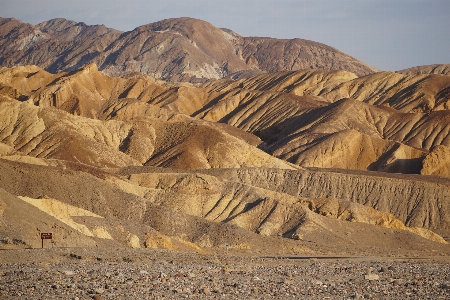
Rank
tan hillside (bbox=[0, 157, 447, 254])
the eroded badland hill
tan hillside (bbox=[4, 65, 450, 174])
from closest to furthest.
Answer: tan hillside (bbox=[0, 157, 447, 254]) → the eroded badland hill → tan hillside (bbox=[4, 65, 450, 174])

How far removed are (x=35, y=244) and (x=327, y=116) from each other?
348 feet

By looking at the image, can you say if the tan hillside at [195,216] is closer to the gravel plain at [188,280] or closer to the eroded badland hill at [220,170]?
the eroded badland hill at [220,170]

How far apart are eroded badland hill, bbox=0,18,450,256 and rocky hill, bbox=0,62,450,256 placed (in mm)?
173

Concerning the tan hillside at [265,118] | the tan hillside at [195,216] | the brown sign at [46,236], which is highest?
the tan hillside at [265,118]

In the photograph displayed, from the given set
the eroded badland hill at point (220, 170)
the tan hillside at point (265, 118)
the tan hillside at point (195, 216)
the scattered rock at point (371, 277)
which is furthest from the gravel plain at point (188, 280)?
the tan hillside at point (265, 118)

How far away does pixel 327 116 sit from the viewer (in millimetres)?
138750

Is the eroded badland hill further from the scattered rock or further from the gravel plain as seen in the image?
the scattered rock

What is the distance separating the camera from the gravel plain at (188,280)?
2355 centimetres

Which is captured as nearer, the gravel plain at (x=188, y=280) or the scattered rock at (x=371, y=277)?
the gravel plain at (x=188, y=280)

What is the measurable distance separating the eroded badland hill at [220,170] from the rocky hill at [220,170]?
0.57ft

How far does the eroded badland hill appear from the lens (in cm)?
5259

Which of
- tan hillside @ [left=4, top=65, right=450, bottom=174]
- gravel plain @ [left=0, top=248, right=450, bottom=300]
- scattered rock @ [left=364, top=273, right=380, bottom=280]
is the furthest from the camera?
tan hillside @ [left=4, top=65, right=450, bottom=174]

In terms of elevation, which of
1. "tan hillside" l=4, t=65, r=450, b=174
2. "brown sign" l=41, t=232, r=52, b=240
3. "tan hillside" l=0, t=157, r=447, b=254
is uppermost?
"tan hillside" l=4, t=65, r=450, b=174

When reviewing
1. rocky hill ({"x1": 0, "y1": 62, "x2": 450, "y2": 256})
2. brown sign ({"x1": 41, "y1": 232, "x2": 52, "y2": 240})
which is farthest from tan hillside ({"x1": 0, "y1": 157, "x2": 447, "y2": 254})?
brown sign ({"x1": 41, "y1": 232, "x2": 52, "y2": 240})
